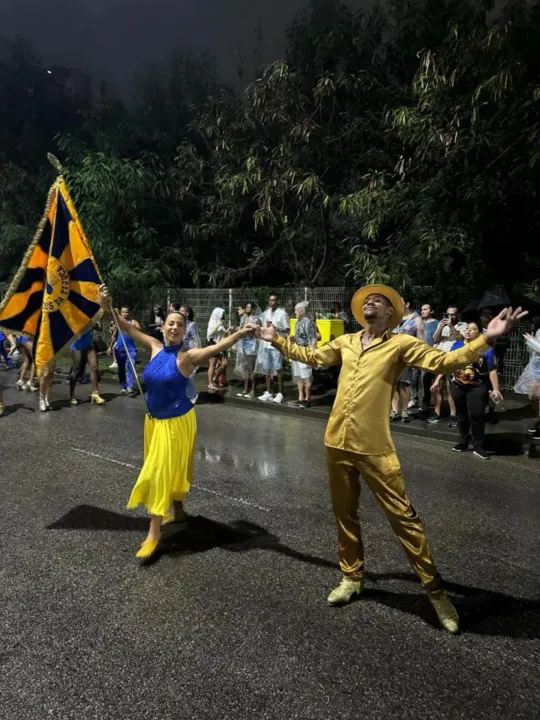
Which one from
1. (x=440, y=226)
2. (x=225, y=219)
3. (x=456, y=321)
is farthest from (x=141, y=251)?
(x=456, y=321)

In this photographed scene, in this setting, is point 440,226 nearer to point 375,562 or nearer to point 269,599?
point 375,562

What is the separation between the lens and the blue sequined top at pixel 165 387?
14.8ft

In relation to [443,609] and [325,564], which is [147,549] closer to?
[325,564]

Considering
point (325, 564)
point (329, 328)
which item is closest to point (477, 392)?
point (325, 564)

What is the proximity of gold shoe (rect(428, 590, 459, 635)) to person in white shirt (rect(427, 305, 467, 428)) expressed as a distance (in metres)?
5.15

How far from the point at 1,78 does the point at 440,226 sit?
23490 millimetres

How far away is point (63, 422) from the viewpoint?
9.32 meters

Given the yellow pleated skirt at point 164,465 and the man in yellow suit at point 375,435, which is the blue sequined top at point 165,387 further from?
the man in yellow suit at point 375,435

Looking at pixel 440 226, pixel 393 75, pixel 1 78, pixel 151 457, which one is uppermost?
pixel 1 78

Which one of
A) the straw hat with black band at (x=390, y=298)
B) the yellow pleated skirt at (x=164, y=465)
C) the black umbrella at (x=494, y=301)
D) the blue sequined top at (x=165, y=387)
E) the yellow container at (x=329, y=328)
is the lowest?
the yellow pleated skirt at (x=164, y=465)

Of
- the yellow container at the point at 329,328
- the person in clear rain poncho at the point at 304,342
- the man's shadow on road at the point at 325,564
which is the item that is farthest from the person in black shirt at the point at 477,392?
the yellow container at the point at 329,328

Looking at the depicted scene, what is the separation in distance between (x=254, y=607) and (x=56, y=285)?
11.5ft

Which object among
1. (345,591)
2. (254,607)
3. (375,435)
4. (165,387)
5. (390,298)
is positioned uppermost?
(390,298)

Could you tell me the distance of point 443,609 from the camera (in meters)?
3.43
